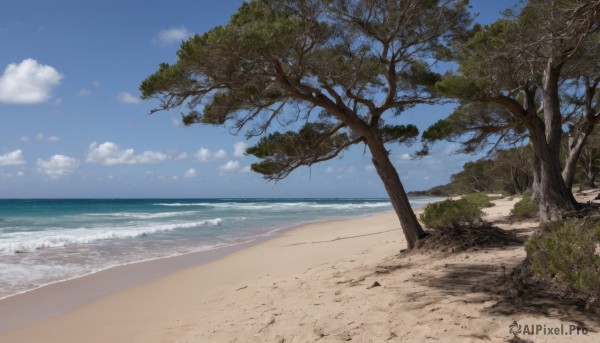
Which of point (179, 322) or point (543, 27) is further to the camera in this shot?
point (543, 27)

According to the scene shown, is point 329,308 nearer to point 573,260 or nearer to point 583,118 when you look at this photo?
point 573,260

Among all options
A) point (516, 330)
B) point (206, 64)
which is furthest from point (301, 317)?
point (206, 64)

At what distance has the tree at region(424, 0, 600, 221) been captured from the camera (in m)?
5.55

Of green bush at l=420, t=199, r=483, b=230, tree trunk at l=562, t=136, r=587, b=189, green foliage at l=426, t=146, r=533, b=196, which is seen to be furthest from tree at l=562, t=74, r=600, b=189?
green foliage at l=426, t=146, r=533, b=196

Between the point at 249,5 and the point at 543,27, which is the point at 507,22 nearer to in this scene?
the point at 543,27

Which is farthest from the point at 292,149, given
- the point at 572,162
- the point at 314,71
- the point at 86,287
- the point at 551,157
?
the point at 572,162

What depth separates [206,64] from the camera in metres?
5.94

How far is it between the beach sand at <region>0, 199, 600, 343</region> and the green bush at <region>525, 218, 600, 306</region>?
0.29 meters

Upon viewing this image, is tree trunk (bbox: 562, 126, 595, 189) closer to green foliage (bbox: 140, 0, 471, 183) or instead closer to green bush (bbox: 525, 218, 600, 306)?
green foliage (bbox: 140, 0, 471, 183)

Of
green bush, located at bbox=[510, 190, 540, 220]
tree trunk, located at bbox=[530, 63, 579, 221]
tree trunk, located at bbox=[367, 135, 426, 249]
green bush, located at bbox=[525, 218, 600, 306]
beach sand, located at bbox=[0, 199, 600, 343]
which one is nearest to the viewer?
green bush, located at bbox=[525, 218, 600, 306]

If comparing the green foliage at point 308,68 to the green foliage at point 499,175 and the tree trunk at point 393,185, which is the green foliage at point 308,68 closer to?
the tree trunk at point 393,185

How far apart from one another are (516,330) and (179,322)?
12.0 ft

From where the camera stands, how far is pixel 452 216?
8164 mm

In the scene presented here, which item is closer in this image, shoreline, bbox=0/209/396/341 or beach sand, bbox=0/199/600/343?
beach sand, bbox=0/199/600/343
